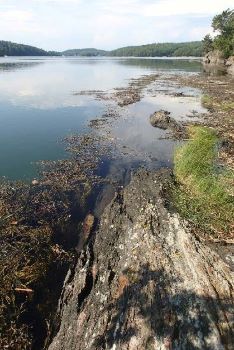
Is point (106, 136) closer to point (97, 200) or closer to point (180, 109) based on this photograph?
point (97, 200)

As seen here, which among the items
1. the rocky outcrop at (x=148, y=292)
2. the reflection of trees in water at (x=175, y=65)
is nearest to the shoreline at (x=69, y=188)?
the rocky outcrop at (x=148, y=292)

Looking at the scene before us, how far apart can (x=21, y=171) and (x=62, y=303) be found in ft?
36.0

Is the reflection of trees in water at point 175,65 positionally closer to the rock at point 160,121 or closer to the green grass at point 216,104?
the green grass at point 216,104

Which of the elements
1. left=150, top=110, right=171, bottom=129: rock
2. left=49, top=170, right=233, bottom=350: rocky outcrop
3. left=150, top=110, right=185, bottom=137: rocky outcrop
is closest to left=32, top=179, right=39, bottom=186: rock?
left=49, top=170, right=233, bottom=350: rocky outcrop

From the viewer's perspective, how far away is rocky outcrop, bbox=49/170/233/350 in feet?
24.5

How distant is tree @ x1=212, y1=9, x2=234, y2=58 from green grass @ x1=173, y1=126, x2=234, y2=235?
3490 inches

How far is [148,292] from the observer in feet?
28.6

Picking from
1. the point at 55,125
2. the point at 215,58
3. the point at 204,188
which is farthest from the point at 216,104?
Answer: the point at 215,58

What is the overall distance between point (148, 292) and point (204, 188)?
699 centimetres

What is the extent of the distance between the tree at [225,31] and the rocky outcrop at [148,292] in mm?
97217

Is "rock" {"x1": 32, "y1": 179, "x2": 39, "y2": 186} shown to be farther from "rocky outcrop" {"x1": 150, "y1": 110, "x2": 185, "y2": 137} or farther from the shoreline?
"rocky outcrop" {"x1": 150, "y1": 110, "x2": 185, "y2": 137}

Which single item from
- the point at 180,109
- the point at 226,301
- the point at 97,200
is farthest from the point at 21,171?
the point at 180,109

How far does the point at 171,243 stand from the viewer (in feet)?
34.9

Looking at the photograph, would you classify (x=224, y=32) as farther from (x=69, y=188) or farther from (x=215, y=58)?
(x=69, y=188)
